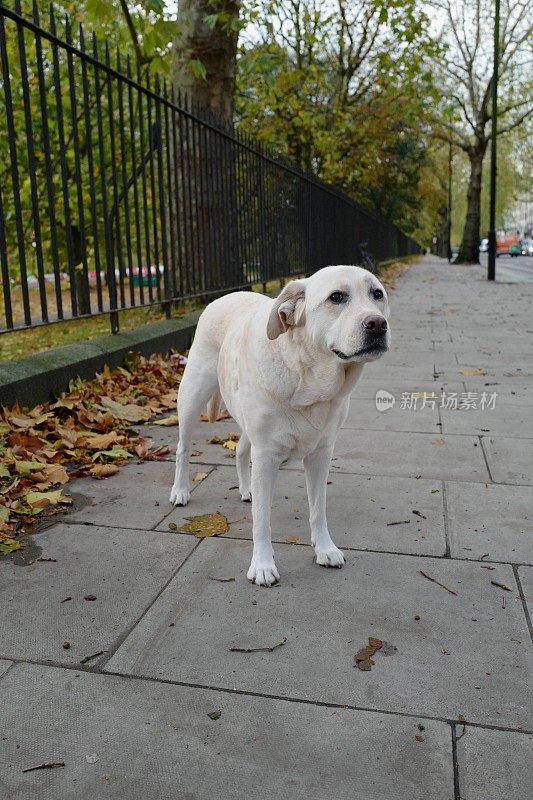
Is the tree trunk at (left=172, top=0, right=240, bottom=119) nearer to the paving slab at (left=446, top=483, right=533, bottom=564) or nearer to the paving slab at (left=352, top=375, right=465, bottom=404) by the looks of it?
the paving slab at (left=352, top=375, right=465, bottom=404)

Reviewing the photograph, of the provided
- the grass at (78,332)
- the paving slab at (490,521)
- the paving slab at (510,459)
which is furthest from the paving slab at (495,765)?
the grass at (78,332)

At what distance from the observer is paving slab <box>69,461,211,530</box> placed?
3.40 metres

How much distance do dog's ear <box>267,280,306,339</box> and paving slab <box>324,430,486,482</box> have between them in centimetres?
171

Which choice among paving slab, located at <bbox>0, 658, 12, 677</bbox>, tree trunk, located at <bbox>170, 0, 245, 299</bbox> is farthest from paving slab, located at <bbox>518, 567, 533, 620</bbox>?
Answer: tree trunk, located at <bbox>170, 0, 245, 299</bbox>

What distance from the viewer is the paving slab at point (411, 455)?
160 inches

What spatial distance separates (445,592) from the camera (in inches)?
105

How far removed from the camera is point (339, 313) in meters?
2.49

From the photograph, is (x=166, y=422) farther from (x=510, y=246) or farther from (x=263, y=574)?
(x=510, y=246)

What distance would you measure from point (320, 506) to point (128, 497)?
1.20m

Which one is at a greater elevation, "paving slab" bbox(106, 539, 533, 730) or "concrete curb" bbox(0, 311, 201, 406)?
"concrete curb" bbox(0, 311, 201, 406)

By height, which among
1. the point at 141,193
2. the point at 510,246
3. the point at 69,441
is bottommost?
the point at 69,441

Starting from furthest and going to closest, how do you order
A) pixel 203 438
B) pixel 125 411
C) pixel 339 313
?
1. pixel 125 411
2. pixel 203 438
3. pixel 339 313

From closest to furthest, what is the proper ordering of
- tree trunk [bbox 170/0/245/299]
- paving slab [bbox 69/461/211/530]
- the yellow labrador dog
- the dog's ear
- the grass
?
the yellow labrador dog
the dog's ear
paving slab [bbox 69/461/211/530]
the grass
tree trunk [bbox 170/0/245/299]

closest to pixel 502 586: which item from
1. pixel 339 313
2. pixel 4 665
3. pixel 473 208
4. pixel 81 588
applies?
pixel 339 313
